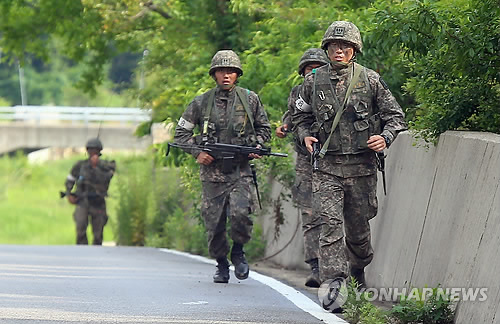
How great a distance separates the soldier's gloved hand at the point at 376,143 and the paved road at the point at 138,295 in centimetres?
121

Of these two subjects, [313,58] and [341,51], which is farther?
[313,58]

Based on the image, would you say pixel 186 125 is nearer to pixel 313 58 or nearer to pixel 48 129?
pixel 313 58

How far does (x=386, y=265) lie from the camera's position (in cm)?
1088

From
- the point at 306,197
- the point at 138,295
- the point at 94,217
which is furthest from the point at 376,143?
the point at 94,217

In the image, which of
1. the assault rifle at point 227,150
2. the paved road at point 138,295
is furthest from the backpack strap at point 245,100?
the paved road at point 138,295

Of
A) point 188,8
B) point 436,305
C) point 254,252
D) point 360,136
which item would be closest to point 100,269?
point 254,252

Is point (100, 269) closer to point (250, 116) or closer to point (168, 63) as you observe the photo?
point (250, 116)

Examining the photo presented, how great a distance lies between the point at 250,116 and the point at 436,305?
380 cm

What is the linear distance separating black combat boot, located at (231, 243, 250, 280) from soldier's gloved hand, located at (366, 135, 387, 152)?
2691mm

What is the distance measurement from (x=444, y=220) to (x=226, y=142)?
3.19m

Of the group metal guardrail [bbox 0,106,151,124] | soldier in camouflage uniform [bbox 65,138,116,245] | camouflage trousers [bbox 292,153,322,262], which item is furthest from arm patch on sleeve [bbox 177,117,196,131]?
metal guardrail [bbox 0,106,151,124]

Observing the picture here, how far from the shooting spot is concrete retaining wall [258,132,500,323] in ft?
26.2

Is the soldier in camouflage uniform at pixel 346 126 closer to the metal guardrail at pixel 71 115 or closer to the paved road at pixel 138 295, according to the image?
the paved road at pixel 138 295

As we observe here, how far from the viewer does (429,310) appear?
856 centimetres
